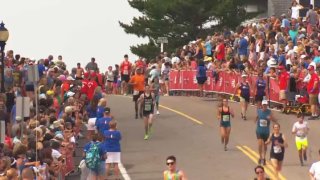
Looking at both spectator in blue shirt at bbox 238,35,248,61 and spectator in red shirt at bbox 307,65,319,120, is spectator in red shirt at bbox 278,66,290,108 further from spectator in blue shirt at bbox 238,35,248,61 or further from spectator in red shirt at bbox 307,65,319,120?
spectator in blue shirt at bbox 238,35,248,61

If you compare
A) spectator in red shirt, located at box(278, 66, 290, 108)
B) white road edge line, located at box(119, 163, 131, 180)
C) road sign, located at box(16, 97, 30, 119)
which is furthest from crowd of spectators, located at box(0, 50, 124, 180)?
spectator in red shirt, located at box(278, 66, 290, 108)

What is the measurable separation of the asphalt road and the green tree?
3560 cm

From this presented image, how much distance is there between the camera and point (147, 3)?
81625mm

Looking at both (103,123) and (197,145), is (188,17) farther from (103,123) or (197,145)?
(103,123)

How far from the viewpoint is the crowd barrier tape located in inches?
1588

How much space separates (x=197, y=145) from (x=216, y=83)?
536 inches

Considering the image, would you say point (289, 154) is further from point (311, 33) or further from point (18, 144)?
point (311, 33)

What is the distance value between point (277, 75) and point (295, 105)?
167 centimetres

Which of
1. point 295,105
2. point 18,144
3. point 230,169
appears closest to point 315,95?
point 295,105

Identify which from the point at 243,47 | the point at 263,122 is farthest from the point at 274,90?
the point at 263,122

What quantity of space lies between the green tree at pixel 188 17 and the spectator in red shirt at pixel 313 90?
3968cm

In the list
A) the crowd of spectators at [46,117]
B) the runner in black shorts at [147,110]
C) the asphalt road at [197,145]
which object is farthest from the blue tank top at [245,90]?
the crowd of spectators at [46,117]

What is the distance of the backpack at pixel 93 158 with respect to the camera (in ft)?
80.7

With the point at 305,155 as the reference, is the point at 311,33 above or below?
above
